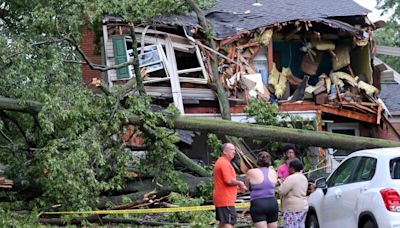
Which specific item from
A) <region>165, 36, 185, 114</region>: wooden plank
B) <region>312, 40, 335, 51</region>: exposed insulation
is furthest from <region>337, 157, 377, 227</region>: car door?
<region>312, 40, 335, 51</region>: exposed insulation

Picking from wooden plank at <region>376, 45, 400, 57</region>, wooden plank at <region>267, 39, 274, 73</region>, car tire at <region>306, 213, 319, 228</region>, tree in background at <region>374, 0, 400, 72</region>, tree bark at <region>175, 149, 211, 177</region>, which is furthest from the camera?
tree in background at <region>374, 0, 400, 72</region>

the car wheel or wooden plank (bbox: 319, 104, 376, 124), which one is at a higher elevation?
wooden plank (bbox: 319, 104, 376, 124)

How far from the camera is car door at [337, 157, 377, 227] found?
314 inches

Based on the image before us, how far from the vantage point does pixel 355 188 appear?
8.12 meters

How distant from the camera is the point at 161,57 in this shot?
17.6 meters

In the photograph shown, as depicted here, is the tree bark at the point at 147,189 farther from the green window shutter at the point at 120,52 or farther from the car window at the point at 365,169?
the green window shutter at the point at 120,52

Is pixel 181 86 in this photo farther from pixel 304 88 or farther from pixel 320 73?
pixel 320 73

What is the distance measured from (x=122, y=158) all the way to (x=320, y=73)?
10143 mm

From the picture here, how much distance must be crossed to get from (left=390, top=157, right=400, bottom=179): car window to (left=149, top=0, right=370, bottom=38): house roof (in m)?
10.2

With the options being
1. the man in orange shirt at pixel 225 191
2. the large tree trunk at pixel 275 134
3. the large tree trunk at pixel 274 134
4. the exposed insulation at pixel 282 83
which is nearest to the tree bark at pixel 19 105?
the large tree trunk at pixel 274 134

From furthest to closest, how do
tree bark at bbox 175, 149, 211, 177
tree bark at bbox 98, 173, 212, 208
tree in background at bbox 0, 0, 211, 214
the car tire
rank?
tree bark at bbox 175, 149, 211, 177
tree bark at bbox 98, 173, 212, 208
tree in background at bbox 0, 0, 211, 214
the car tire

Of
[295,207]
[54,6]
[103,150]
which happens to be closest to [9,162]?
[103,150]


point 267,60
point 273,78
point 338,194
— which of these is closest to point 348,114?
point 273,78

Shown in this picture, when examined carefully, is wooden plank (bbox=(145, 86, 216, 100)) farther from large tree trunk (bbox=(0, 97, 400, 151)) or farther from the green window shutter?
large tree trunk (bbox=(0, 97, 400, 151))
